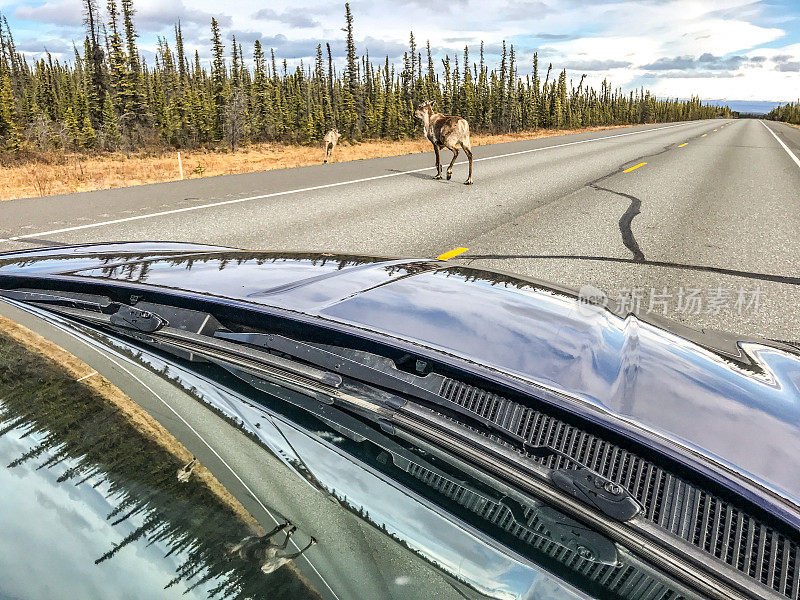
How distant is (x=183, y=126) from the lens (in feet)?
133

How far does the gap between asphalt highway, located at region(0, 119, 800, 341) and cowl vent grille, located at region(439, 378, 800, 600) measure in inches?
154

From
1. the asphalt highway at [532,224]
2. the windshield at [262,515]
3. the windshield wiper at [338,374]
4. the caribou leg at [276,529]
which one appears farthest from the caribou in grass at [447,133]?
the caribou leg at [276,529]

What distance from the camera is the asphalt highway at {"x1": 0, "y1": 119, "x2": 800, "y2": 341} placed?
223 inches

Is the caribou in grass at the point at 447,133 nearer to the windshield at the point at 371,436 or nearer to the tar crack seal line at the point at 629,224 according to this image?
the tar crack seal line at the point at 629,224

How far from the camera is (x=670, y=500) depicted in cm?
112

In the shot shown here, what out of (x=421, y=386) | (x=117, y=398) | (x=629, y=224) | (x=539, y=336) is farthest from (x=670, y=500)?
(x=629, y=224)

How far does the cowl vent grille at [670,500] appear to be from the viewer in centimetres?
99

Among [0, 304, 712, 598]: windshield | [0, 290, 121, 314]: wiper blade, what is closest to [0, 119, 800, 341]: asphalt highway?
[0, 304, 712, 598]: windshield

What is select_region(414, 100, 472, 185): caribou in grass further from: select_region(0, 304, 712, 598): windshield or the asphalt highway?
select_region(0, 304, 712, 598): windshield

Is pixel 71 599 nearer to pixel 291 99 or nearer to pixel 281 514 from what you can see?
pixel 281 514

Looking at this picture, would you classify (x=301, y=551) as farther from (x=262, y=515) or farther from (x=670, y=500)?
(x=670, y=500)

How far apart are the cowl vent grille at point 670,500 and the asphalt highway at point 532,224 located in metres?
3.91

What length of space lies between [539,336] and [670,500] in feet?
3.00

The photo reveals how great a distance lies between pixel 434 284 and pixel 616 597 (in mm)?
1693
